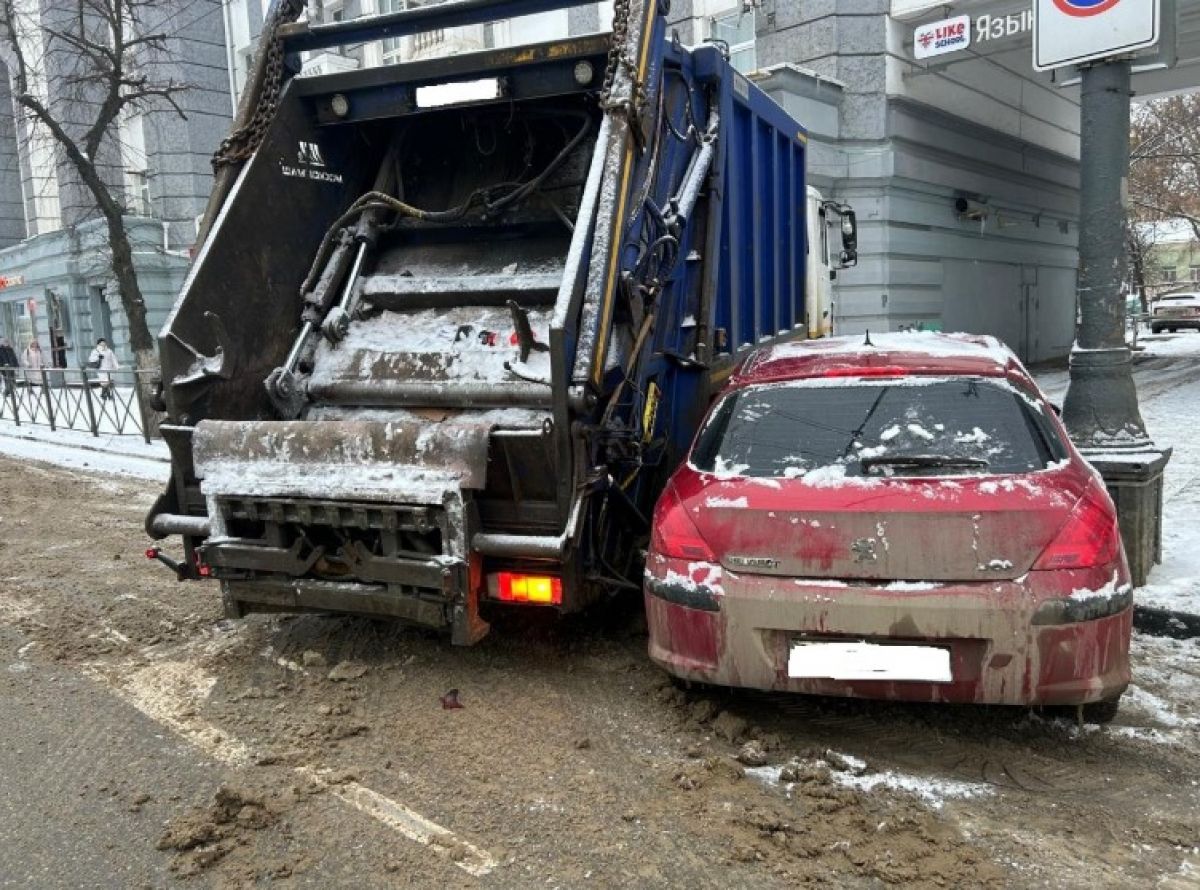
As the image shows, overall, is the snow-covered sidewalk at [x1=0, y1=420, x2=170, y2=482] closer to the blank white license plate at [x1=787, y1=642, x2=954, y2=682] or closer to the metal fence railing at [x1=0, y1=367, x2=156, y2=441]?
the metal fence railing at [x1=0, y1=367, x2=156, y2=441]

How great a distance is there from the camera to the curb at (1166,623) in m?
4.74

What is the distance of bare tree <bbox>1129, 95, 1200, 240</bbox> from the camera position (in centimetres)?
2683

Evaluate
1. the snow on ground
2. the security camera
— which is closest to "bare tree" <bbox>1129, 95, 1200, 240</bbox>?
the snow on ground

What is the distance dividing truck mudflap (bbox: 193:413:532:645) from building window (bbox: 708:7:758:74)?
1326 centimetres

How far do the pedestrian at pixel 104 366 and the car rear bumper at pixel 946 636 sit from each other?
46.9ft

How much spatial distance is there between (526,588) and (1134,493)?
3.43 meters

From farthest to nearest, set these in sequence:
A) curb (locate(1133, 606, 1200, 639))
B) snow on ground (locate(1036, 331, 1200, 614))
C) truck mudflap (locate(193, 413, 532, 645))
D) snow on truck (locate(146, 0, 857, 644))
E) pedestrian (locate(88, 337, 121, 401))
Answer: pedestrian (locate(88, 337, 121, 401))
snow on ground (locate(1036, 331, 1200, 614))
curb (locate(1133, 606, 1200, 639))
snow on truck (locate(146, 0, 857, 644))
truck mudflap (locate(193, 413, 532, 645))

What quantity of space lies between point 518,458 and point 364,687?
131cm

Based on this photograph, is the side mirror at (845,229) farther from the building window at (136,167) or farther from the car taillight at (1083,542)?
the building window at (136,167)

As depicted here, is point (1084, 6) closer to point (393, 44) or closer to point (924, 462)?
point (924, 462)

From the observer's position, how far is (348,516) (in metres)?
4.17

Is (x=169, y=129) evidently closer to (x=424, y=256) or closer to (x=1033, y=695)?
(x=424, y=256)

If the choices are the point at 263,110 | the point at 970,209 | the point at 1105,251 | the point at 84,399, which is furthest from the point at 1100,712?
the point at 84,399

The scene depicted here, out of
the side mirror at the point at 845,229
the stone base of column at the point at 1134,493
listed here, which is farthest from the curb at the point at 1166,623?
the side mirror at the point at 845,229
